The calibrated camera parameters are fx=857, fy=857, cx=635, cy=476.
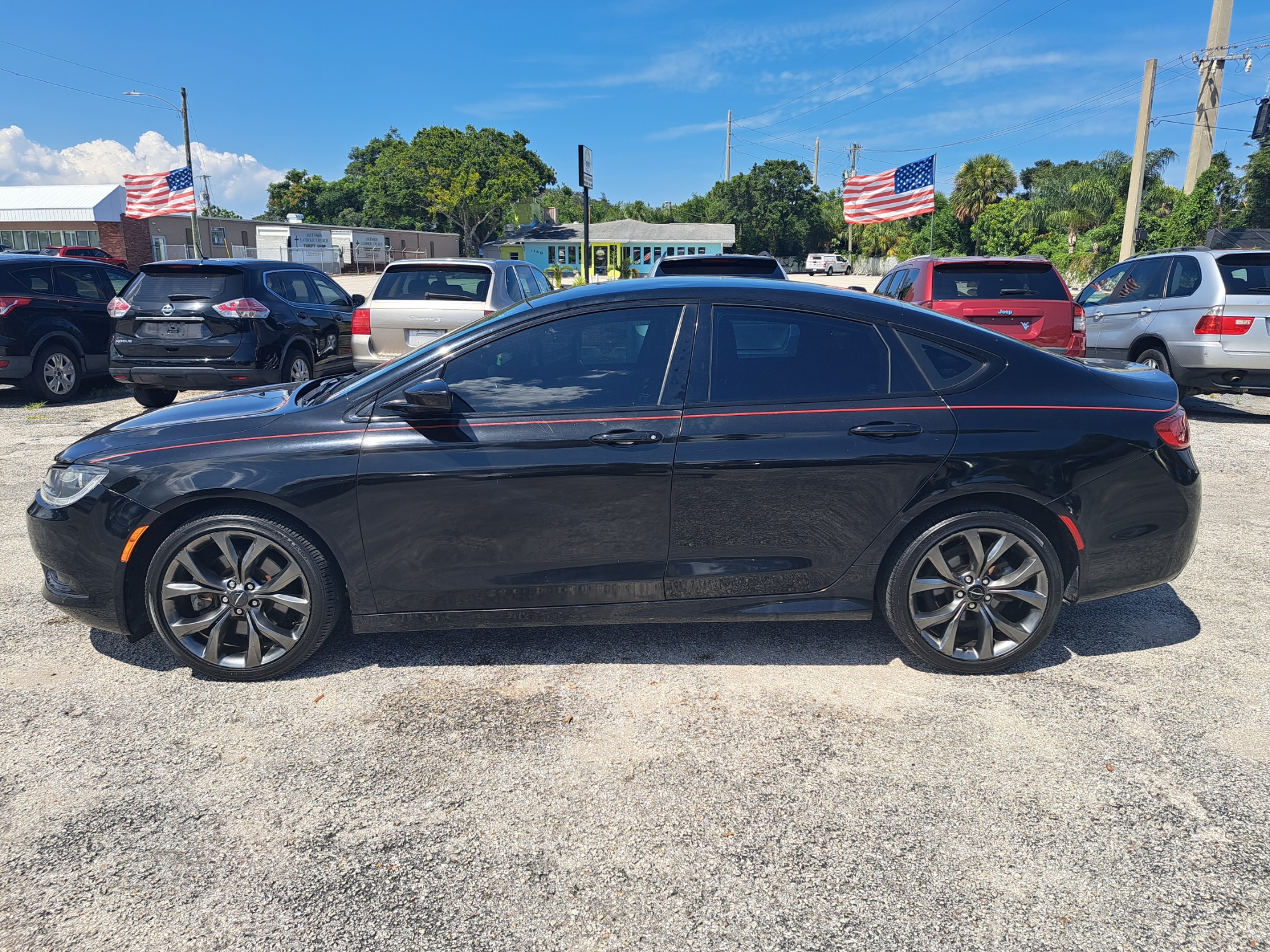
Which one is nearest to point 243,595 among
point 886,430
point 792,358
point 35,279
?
point 792,358

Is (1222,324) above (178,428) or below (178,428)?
above

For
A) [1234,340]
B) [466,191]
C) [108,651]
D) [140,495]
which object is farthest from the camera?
[466,191]

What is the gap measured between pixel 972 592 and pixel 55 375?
36.6 ft

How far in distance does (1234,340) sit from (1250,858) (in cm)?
788

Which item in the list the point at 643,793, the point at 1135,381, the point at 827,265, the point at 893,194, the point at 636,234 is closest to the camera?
the point at 643,793

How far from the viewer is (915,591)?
3.61m

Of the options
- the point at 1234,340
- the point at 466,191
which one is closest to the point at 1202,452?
the point at 1234,340

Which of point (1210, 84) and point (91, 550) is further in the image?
point (1210, 84)

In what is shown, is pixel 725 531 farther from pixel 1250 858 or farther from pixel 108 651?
pixel 108 651

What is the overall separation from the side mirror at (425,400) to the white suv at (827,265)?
215 feet

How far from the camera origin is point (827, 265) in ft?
218

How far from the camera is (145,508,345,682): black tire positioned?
3.48m

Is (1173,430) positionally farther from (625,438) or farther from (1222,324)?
(1222,324)

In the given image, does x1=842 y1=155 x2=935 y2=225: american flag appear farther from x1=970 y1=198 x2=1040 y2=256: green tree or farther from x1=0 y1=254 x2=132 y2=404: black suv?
x1=970 y1=198 x2=1040 y2=256: green tree
